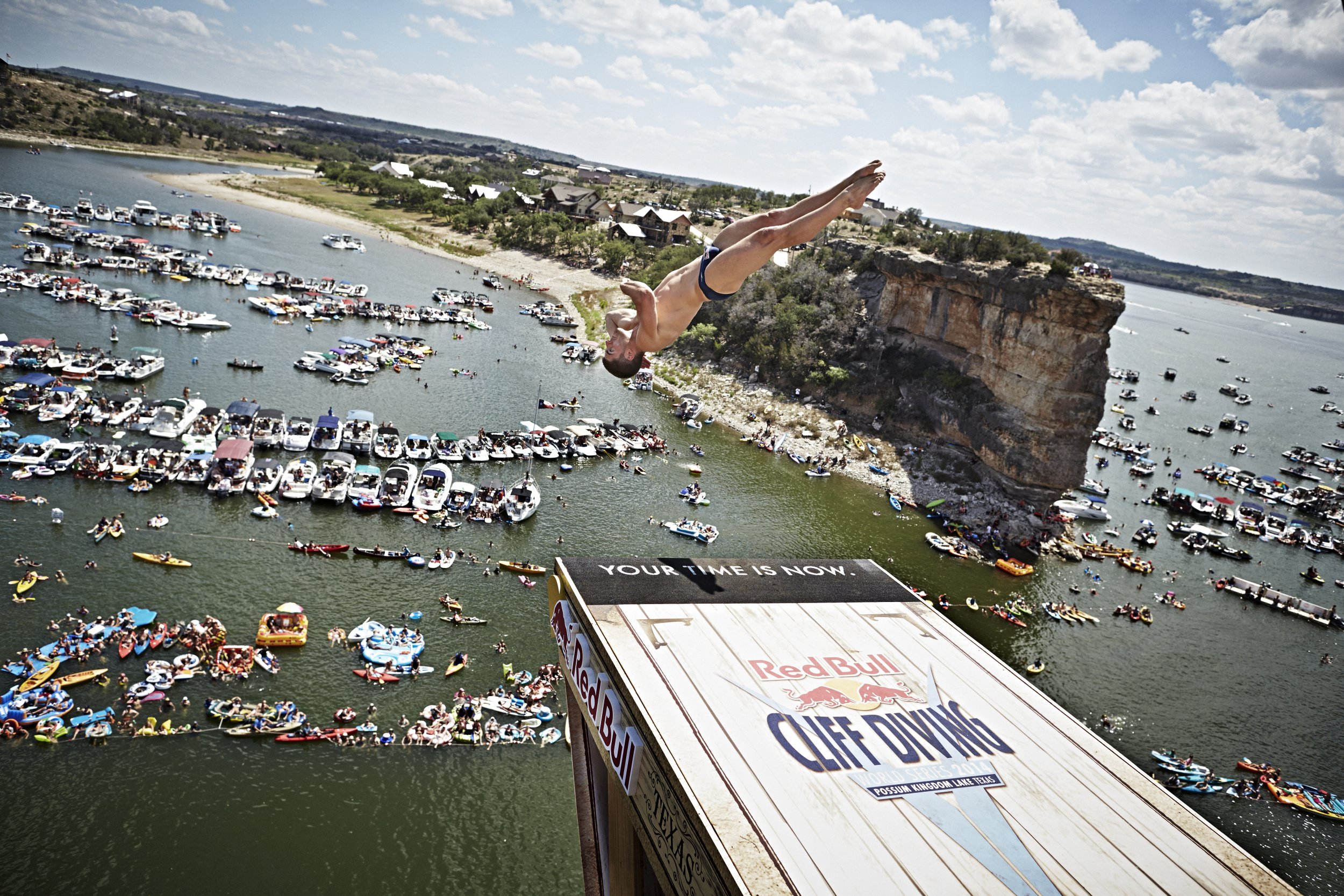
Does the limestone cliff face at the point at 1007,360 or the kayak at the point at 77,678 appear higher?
the limestone cliff face at the point at 1007,360

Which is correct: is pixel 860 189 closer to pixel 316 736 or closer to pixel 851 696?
pixel 851 696

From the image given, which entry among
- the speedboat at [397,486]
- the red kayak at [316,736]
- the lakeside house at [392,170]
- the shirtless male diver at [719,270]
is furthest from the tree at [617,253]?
the shirtless male diver at [719,270]

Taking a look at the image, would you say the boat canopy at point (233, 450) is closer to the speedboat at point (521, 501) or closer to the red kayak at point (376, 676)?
the speedboat at point (521, 501)

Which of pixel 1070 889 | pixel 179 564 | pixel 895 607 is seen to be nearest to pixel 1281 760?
pixel 895 607

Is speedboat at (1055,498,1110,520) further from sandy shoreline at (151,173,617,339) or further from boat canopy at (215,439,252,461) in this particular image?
boat canopy at (215,439,252,461)

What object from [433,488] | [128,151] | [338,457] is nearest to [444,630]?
[433,488]

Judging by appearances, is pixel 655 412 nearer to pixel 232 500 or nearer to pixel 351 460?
pixel 351 460

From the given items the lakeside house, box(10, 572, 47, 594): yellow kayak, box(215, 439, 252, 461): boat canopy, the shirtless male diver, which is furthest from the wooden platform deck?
the lakeside house
